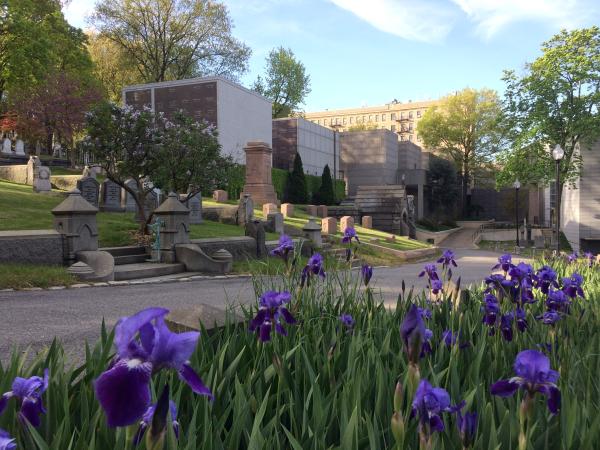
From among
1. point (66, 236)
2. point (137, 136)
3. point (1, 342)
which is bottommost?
point (1, 342)

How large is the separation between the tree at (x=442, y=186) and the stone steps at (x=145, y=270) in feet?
161

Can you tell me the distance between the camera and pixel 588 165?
3300 cm

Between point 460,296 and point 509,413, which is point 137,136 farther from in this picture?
point 509,413

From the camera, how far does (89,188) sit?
1914cm

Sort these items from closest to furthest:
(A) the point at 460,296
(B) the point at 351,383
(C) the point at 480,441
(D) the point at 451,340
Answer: (C) the point at 480,441
(B) the point at 351,383
(D) the point at 451,340
(A) the point at 460,296

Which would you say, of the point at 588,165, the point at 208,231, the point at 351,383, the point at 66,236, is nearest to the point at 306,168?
the point at 588,165

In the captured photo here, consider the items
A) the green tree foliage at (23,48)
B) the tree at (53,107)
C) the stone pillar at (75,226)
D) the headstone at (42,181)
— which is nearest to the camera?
the stone pillar at (75,226)

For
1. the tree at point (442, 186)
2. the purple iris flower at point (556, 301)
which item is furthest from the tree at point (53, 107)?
the tree at point (442, 186)

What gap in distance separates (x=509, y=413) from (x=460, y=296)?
2.39 m

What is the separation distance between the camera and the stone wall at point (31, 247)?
10664mm

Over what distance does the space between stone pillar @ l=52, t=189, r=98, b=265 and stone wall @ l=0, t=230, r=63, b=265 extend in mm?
172

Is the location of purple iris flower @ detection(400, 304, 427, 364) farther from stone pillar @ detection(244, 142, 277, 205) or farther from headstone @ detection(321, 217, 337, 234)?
stone pillar @ detection(244, 142, 277, 205)

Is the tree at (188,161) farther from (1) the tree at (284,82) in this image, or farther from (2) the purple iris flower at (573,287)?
(1) the tree at (284,82)

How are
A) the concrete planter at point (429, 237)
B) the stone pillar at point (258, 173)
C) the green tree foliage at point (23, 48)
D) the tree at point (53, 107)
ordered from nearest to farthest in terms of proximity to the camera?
the green tree foliage at point (23, 48) < the tree at point (53, 107) < the stone pillar at point (258, 173) < the concrete planter at point (429, 237)
